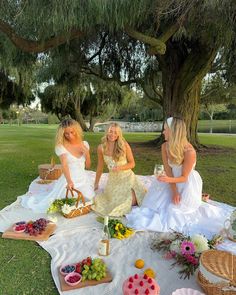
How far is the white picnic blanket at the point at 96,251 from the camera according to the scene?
7.16 feet

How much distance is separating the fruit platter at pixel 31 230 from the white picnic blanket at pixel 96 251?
0.07 m

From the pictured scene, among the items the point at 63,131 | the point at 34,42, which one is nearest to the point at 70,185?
the point at 63,131

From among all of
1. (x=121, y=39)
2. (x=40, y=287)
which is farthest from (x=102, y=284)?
(x=121, y=39)

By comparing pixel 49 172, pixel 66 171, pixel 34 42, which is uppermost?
pixel 34 42

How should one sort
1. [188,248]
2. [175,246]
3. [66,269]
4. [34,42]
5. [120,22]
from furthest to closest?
[34,42] → [120,22] → [175,246] → [188,248] → [66,269]

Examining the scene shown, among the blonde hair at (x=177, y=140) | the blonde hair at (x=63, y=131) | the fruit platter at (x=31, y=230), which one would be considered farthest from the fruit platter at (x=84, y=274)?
the blonde hair at (x=63, y=131)

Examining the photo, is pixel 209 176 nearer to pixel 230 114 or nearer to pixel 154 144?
pixel 154 144

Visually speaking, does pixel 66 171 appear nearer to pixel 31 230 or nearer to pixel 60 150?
pixel 60 150

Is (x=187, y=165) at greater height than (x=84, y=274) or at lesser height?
greater

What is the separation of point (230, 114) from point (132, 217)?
113 ft

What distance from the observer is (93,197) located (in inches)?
149

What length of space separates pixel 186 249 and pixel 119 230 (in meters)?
0.76

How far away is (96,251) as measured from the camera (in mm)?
2668

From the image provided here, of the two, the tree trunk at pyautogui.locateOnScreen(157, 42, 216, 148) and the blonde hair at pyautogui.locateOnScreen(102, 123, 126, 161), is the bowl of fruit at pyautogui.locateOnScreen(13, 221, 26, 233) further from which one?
the tree trunk at pyautogui.locateOnScreen(157, 42, 216, 148)
